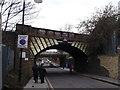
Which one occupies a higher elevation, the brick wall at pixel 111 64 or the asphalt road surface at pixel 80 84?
the brick wall at pixel 111 64

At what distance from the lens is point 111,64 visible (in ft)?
104

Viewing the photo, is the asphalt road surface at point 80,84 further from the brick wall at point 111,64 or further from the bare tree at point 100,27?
the bare tree at point 100,27

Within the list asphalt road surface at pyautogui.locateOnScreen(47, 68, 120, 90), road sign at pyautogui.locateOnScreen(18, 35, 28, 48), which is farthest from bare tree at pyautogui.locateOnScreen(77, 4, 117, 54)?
road sign at pyautogui.locateOnScreen(18, 35, 28, 48)

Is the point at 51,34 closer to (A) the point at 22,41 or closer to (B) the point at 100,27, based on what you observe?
(B) the point at 100,27

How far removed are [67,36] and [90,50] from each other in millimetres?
4441

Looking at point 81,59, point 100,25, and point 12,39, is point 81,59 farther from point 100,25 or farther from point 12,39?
point 12,39

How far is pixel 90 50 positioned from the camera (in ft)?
137

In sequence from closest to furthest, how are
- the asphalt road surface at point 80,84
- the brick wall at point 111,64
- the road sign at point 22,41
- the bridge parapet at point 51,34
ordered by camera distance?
1. the road sign at point 22,41
2. the asphalt road surface at point 80,84
3. the brick wall at point 111,64
4. the bridge parapet at point 51,34

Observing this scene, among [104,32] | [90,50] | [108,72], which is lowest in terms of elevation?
[108,72]

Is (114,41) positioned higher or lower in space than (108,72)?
higher

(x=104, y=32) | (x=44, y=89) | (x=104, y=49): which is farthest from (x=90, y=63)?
(x=44, y=89)

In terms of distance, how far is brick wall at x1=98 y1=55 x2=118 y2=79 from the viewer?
29.7 meters

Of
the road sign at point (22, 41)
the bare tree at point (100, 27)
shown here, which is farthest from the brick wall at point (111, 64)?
the road sign at point (22, 41)

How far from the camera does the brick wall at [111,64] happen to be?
29.7m
